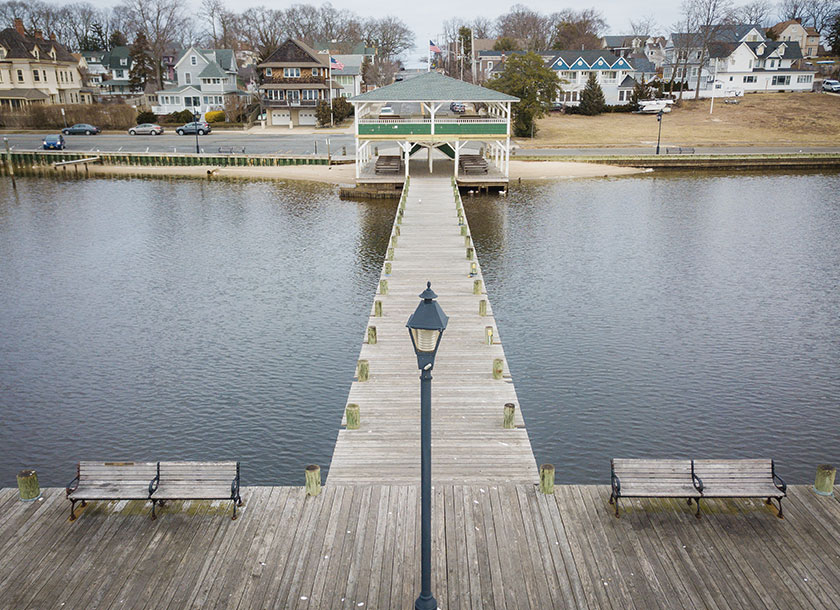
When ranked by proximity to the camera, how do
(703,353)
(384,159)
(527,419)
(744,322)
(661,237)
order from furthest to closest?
1. (384,159)
2. (661,237)
3. (744,322)
4. (703,353)
5. (527,419)

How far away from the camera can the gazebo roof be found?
46.5m

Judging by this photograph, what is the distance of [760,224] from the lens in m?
40.7

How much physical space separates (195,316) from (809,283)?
25.7 m

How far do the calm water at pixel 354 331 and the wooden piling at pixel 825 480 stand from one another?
155 inches

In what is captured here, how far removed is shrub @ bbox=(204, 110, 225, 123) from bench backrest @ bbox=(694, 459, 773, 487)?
85.4m

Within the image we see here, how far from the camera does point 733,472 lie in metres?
11.7

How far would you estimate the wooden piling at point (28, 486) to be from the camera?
11805 mm

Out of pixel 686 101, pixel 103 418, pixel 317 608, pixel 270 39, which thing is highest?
pixel 270 39

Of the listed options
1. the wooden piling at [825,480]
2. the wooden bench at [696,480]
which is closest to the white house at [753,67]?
the wooden piling at [825,480]

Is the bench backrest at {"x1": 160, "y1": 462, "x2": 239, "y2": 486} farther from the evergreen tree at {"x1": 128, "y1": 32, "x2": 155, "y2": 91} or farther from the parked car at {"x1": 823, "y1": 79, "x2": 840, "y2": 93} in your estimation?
the parked car at {"x1": 823, "y1": 79, "x2": 840, "y2": 93}

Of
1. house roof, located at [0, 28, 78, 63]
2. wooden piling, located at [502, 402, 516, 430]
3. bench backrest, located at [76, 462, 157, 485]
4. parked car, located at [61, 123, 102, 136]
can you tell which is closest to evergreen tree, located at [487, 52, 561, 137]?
parked car, located at [61, 123, 102, 136]

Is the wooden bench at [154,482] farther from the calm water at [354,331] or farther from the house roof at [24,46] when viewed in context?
the house roof at [24,46]

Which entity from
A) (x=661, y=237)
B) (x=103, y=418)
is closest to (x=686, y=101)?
(x=661, y=237)

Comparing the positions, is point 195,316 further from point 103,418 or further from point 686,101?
point 686,101
